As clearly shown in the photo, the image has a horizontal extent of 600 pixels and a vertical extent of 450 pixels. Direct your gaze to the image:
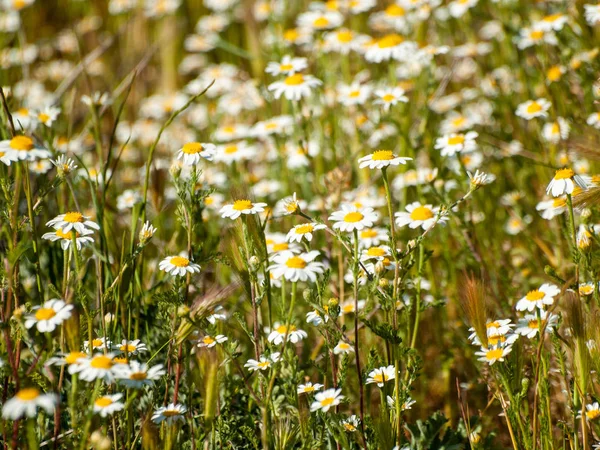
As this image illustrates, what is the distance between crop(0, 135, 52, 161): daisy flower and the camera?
5.18ft

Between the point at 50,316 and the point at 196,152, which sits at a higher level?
the point at 196,152

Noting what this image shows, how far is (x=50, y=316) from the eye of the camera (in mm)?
1521

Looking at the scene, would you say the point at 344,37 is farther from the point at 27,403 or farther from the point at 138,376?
the point at 27,403

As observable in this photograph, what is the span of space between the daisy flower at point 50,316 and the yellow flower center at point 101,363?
4.1 inches

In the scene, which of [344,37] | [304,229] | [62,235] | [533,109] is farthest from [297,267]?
[344,37]

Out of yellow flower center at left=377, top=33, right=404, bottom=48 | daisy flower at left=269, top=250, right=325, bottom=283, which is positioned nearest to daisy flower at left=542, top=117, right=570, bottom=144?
yellow flower center at left=377, top=33, right=404, bottom=48

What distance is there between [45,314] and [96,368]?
0.56 feet

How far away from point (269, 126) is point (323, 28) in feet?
1.57

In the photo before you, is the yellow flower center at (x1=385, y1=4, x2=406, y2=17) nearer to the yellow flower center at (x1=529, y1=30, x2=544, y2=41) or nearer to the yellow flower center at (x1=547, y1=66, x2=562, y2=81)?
the yellow flower center at (x1=529, y1=30, x2=544, y2=41)

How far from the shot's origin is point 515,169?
10.3 ft

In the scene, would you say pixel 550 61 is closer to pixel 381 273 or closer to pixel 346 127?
→ pixel 346 127

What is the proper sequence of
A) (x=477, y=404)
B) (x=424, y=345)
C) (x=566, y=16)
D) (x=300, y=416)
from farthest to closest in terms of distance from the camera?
1. (x=566, y=16)
2. (x=424, y=345)
3. (x=477, y=404)
4. (x=300, y=416)

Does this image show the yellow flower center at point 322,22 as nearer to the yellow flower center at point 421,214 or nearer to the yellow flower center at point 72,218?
the yellow flower center at point 421,214

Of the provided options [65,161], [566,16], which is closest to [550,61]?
[566,16]
